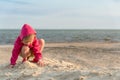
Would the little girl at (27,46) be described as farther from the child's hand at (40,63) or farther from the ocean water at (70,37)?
the ocean water at (70,37)

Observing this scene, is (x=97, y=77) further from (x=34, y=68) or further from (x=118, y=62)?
(x=118, y=62)

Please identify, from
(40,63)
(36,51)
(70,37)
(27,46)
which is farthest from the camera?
(70,37)

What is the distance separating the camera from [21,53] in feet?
29.7

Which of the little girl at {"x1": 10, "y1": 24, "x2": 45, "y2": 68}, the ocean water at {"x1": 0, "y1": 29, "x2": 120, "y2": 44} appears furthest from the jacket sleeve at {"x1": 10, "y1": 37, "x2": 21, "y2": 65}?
the ocean water at {"x1": 0, "y1": 29, "x2": 120, "y2": 44}

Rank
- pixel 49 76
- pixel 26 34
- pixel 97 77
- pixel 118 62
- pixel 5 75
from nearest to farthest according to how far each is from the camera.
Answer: pixel 97 77, pixel 49 76, pixel 5 75, pixel 26 34, pixel 118 62

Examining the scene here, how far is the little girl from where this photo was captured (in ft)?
28.5

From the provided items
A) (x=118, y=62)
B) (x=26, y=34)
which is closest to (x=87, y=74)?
(x=26, y=34)

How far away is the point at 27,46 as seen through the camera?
8906 millimetres

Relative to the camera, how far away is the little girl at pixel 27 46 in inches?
342

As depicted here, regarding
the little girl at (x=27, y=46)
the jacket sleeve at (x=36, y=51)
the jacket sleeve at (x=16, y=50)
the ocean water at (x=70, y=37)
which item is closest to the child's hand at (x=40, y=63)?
the little girl at (x=27, y=46)

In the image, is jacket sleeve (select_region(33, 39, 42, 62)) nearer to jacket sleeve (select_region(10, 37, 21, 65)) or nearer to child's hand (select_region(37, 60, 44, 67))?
child's hand (select_region(37, 60, 44, 67))

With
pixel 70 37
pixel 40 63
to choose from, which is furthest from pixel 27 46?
pixel 70 37

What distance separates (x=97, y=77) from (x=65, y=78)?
67 cm

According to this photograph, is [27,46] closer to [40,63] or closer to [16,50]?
[16,50]
